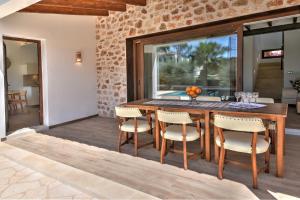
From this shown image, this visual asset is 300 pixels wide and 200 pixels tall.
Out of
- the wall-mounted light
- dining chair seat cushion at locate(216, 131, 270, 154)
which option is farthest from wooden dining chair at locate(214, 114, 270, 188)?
the wall-mounted light

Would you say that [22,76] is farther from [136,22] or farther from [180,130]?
[180,130]

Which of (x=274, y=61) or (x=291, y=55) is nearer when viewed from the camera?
(x=291, y=55)

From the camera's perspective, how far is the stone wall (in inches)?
168

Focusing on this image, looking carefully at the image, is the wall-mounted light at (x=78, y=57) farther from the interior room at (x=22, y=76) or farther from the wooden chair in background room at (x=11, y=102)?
the wooden chair in background room at (x=11, y=102)

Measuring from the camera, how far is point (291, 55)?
8852mm

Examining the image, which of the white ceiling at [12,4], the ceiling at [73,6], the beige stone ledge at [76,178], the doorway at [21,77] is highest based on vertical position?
the ceiling at [73,6]

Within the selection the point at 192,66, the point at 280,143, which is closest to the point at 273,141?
the point at 280,143

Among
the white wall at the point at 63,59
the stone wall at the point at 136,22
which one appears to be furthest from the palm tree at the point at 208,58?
the white wall at the point at 63,59

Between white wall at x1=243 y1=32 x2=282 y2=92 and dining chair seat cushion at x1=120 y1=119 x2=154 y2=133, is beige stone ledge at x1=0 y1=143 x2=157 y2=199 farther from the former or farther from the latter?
white wall at x1=243 y1=32 x2=282 y2=92

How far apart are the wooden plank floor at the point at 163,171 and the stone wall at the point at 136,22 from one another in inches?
88.1

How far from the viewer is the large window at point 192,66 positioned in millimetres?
5054

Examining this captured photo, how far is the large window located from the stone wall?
61 cm

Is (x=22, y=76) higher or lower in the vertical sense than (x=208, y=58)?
lower

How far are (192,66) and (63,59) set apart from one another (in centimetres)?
333
